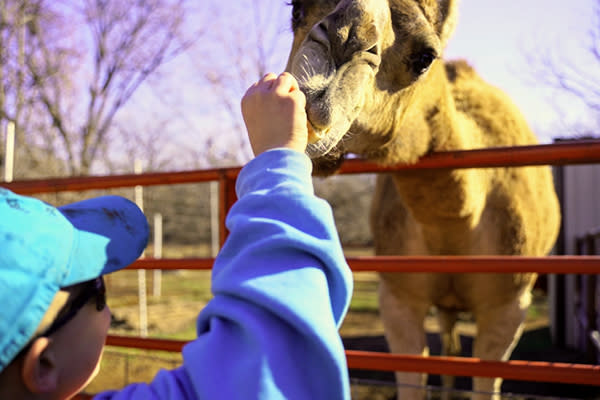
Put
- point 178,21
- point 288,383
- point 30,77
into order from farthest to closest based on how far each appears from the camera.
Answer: point 178,21
point 30,77
point 288,383

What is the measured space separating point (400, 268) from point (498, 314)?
1.53 metres

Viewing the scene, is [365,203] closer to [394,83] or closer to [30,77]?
[30,77]

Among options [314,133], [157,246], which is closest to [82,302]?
[314,133]

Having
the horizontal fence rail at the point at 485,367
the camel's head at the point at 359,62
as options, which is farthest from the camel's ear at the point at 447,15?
the horizontal fence rail at the point at 485,367

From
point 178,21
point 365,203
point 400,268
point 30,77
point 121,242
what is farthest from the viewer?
point 365,203

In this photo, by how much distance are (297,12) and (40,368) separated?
80.4 inches

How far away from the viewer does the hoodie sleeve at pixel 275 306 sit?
88 centimetres

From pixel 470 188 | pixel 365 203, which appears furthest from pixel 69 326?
pixel 365 203

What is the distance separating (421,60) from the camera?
2.42m

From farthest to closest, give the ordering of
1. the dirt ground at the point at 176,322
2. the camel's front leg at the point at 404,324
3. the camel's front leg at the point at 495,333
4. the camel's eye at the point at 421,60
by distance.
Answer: the dirt ground at the point at 176,322, the camel's front leg at the point at 404,324, the camel's front leg at the point at 495,333, the camel's eye at the point at 421,60

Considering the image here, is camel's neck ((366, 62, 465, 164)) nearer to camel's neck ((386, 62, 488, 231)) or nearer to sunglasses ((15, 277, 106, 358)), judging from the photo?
camel's neck ((386, 62, 488, 231))

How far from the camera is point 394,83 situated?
2426mm

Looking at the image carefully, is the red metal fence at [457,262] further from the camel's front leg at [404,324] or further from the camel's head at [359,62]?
the camel's front leg at [404,324]

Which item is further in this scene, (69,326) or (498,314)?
(498,314)
